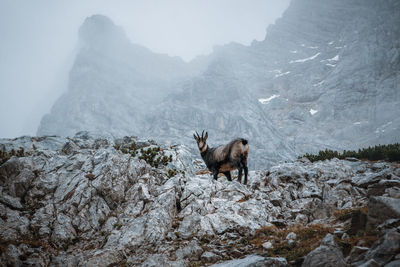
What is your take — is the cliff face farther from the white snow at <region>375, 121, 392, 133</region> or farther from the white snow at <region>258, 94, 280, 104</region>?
the white snow at <region>258, 94, 280, 104</region>

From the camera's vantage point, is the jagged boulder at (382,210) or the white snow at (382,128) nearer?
the jagged boulder at (382,210)

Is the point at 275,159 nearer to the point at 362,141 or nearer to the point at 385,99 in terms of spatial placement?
the point at 362,141

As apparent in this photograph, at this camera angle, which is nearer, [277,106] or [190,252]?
[190,252]

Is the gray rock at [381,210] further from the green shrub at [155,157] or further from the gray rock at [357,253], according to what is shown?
the green shrub at [155,157]

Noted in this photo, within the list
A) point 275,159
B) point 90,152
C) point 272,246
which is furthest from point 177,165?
point 275,159

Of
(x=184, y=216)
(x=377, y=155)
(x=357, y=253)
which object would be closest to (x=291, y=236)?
(x=357, y=253)

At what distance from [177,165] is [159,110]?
466ft

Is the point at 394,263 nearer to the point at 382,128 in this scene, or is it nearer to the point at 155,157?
the point at 155,157

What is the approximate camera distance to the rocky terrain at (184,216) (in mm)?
6688

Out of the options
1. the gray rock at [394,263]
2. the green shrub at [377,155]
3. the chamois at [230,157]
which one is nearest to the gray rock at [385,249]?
the gray rock at [394,263]

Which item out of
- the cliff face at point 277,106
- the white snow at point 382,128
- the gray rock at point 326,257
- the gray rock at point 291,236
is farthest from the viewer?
the cliff face at point 277,106

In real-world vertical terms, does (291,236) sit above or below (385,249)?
below

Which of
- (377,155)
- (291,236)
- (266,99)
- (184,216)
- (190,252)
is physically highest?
(266,99)

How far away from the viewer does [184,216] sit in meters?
11.7
